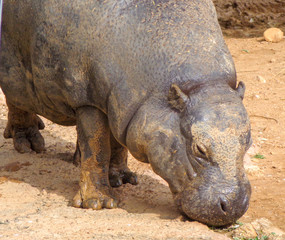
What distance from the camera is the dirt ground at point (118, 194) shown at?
13.3 feet

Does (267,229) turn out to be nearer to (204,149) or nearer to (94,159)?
(204,149)

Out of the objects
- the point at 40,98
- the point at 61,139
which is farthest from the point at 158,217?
the point at 61,139

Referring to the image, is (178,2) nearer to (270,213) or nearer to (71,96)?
(71,96)

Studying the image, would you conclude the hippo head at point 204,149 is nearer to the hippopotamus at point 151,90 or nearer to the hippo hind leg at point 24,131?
the hippopotamus at point 151,90

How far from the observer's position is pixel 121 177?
5.43 metres

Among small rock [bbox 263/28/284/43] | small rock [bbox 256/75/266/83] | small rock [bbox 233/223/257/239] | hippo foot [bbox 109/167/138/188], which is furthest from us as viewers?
small rock [bbox 263/28/284/43]

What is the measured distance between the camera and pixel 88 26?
171 inches

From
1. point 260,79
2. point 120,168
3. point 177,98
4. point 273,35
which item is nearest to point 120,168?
point 120,168

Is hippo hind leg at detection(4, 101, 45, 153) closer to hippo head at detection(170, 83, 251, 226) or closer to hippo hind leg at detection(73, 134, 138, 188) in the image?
hippo hind leg at detection(73, 134, 138, 188)

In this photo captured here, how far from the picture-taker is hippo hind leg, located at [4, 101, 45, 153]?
626 centimetres

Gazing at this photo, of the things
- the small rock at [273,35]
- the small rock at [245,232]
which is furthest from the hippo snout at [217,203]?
the small rock at [273,35]

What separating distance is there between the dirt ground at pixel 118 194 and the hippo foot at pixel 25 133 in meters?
0.14

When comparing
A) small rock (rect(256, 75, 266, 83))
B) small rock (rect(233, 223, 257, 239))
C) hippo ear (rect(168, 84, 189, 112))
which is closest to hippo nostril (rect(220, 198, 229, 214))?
small rock (rect(233, 223, 257, 239))

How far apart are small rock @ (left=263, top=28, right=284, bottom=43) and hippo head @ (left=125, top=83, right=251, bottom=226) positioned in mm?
6941
